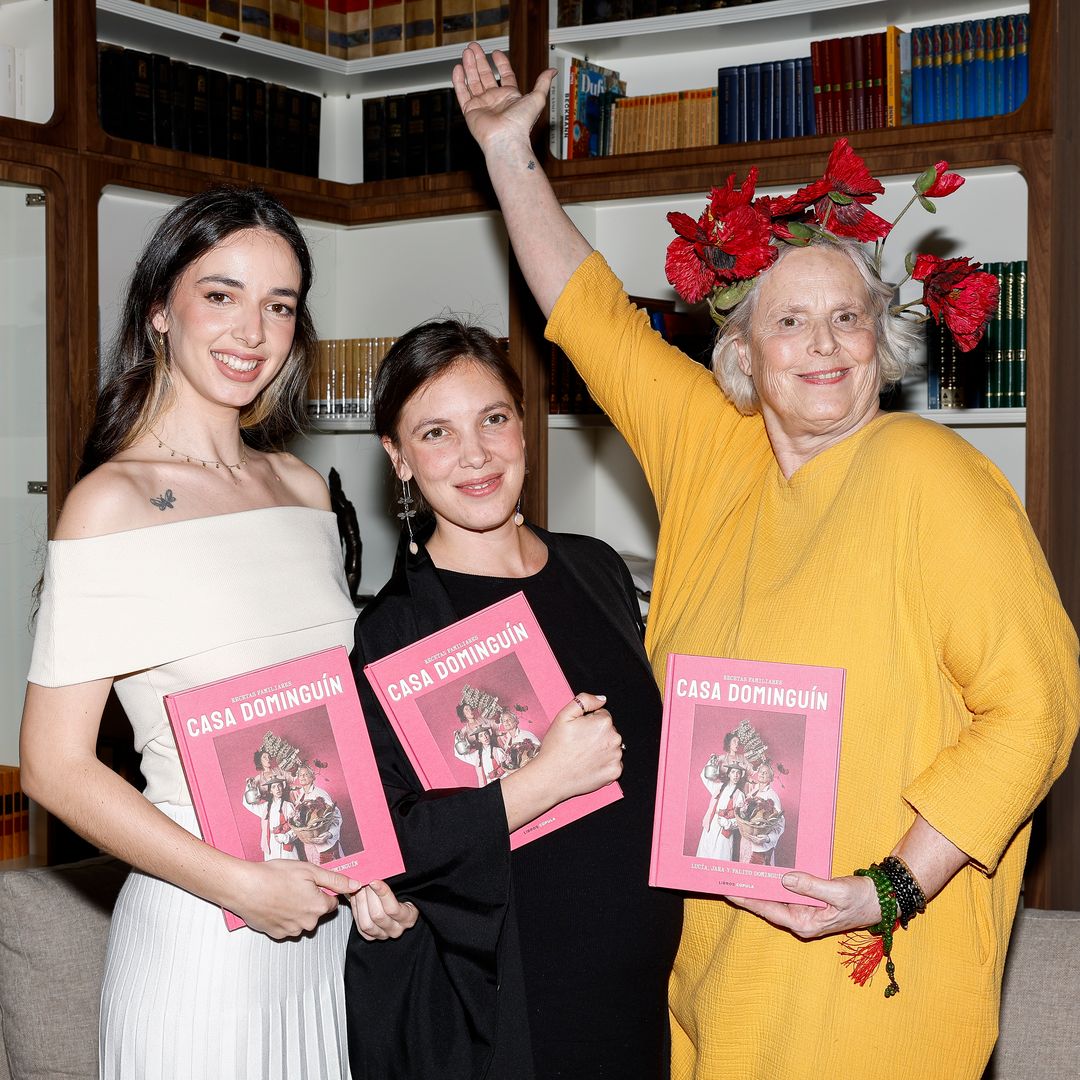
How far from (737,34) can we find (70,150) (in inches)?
67.6

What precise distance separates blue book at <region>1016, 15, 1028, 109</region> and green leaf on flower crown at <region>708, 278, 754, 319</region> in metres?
1.48

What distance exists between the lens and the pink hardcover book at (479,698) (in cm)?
163

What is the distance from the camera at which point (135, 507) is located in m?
1.68

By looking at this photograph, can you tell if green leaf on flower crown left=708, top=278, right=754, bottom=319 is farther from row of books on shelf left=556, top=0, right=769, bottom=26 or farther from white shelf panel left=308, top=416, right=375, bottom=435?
white shelf panel left=308, top=416, right=375, bottom=435

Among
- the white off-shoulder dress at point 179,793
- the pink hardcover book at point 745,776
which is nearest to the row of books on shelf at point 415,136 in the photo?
the white off-shoulder dress at point 179,793

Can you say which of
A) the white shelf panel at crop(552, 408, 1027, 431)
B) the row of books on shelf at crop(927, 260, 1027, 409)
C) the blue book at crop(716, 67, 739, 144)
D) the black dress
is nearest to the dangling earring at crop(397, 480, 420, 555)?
the black dress

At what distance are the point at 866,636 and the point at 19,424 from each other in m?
2.30

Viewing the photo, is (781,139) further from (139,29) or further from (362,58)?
(139,29)

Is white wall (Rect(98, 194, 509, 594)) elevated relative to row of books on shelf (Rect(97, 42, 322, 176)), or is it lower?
lower

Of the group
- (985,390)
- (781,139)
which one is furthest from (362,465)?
(985,390)

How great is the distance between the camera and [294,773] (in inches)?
62.4

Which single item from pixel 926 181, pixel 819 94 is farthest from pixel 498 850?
pixel 819 94

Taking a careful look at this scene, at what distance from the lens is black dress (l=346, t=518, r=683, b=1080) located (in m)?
1.63

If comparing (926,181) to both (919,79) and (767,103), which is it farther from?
(767,103)
